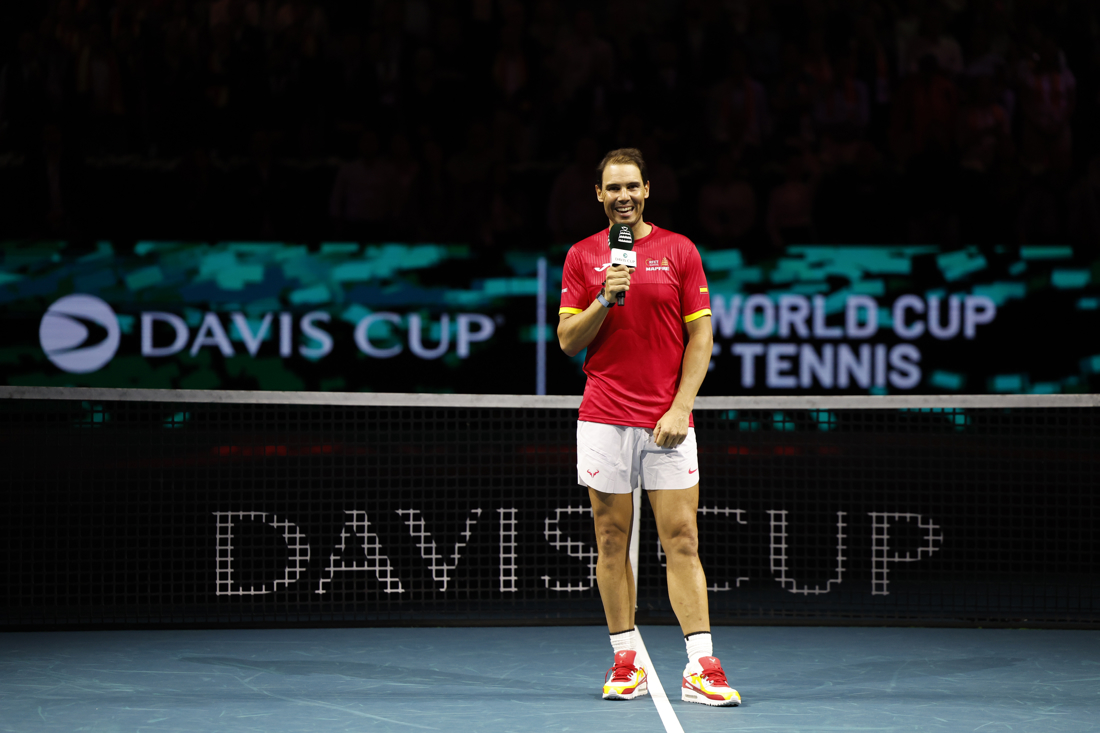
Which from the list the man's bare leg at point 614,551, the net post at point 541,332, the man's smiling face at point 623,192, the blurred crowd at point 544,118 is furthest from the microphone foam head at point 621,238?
the blurred crowd at point 544,118

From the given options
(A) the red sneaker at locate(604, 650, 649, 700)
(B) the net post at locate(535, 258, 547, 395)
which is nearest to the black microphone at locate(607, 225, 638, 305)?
(A) the red sneaker at locate(604, 650, 649, 700)

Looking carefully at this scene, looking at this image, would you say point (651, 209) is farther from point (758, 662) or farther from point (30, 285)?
point (758, 662)

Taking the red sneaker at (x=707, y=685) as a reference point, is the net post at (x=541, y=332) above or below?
above

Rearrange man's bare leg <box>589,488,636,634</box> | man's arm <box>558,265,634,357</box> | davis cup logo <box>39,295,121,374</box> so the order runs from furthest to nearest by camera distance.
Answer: davis cup logo <box>39,295,121,374</box> < man's bare leg <box>589,488,636,634</box> < man's arm <box>558,265,634,357</box>

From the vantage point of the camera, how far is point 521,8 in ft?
42.5

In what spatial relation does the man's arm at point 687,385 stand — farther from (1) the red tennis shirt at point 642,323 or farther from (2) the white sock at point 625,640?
(2) the white sock at point 625,640

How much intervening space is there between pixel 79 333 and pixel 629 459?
7.21 m

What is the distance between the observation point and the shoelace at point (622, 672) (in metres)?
4.77

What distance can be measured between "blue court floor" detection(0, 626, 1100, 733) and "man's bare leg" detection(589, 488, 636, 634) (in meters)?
0.33

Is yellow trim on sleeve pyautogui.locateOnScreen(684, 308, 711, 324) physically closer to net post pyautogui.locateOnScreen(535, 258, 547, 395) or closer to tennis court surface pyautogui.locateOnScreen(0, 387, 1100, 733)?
tennis court surface pyautogui.locateOnScreen(0, 387, 1100, 733)

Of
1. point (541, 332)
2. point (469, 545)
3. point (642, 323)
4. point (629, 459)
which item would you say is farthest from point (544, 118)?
point (629, 459)

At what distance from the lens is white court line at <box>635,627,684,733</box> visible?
437 centimetres

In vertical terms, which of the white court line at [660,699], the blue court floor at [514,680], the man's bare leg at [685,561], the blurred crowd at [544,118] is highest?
the blurred crowd at [544,118]

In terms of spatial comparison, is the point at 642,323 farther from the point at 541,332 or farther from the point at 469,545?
the point at 541,332
